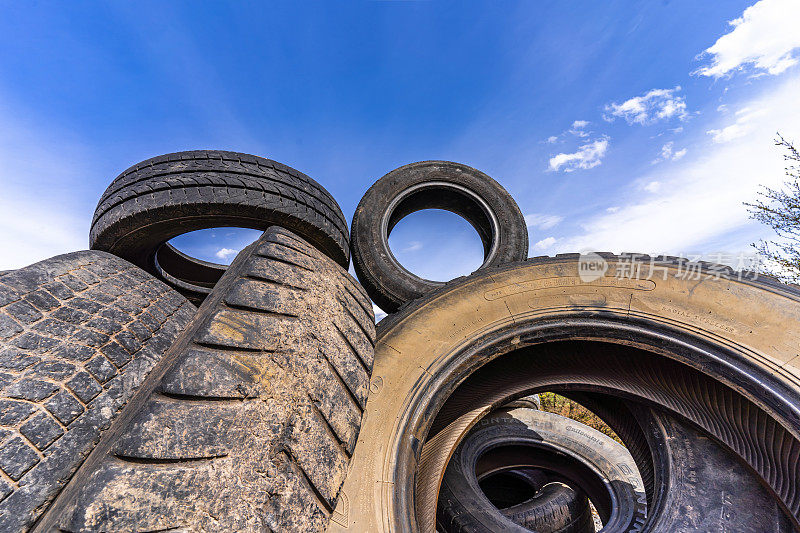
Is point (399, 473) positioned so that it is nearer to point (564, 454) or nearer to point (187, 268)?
point (564, 454)

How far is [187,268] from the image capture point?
4.17 meters

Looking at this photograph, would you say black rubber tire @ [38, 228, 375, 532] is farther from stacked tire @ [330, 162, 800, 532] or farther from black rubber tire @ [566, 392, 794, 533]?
black rubber tire @ [566, 392, 794, 533]

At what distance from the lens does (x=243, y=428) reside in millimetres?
837

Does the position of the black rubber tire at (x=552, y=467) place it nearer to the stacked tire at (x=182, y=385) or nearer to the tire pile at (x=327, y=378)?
the tire pile at (x=327, y=378)

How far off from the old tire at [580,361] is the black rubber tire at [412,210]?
1.18m

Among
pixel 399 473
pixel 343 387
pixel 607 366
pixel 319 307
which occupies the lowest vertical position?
pixel 399 473

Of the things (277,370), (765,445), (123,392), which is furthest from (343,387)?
(765,445)

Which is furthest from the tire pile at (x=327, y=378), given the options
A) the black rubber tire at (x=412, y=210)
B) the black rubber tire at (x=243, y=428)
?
the black rubber tire at (x=412, y=210)

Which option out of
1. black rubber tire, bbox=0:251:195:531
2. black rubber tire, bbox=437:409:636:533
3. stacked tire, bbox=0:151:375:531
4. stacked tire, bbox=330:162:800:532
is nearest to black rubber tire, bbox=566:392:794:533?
stacked tire, bbox=330:162:800:532

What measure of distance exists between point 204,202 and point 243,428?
1.68m

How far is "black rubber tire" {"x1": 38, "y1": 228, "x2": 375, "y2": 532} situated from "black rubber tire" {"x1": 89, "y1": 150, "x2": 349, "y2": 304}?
101cm

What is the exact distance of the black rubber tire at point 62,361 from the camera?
3.64ft

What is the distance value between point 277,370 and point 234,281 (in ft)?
1.28

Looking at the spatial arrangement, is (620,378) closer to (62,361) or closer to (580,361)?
(580,361)
